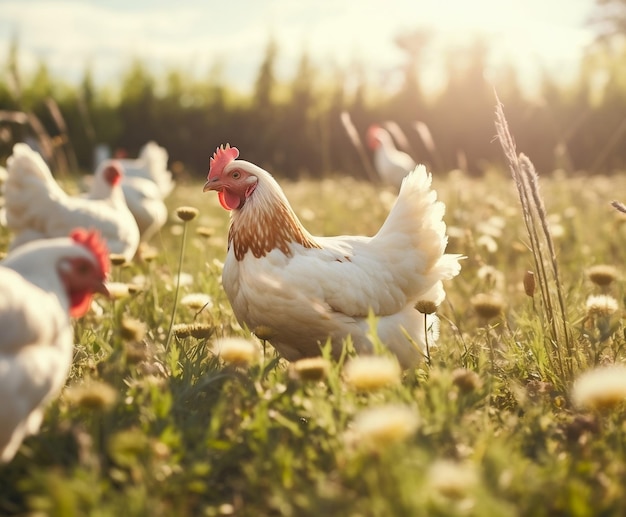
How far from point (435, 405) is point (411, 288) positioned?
1427mm

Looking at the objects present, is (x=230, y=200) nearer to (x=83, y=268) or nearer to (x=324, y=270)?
(x=324, y=270)

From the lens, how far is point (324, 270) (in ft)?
9.98

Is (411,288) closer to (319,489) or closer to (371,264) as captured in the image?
(371,264)

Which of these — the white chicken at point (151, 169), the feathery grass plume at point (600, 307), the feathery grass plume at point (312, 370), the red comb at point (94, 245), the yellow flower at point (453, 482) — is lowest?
the yellow flower at point (453, 482)

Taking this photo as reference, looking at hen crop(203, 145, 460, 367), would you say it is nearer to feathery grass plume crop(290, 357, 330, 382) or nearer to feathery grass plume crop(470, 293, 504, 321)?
feathery grass plume crop(470, 293, 504, 321)

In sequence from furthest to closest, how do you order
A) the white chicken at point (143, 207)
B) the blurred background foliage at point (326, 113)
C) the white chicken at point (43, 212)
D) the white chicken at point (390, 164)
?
the blurred background foliage at point (326, 113) → the white chicken at point (390, 164) → the white chicken at point (143, 207) → the white chicken at point (43, 212)

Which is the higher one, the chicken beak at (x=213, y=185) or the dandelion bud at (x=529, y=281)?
the chicken beak at (x=213, y=185)

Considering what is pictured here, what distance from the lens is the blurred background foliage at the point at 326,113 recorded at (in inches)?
718

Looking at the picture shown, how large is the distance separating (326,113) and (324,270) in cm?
1671

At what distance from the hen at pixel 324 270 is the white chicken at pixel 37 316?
923mm

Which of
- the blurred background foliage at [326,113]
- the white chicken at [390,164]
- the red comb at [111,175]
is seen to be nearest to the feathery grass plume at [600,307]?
the red comb at [111,175]

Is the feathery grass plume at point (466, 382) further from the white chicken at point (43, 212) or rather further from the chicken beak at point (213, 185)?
the white chicken at point (43, 212)

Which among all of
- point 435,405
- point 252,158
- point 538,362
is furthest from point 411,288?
point 252,158

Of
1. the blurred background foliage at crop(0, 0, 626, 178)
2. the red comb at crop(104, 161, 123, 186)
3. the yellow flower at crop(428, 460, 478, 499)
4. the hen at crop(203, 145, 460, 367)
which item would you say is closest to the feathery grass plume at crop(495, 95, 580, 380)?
the hen at crop(203, 145, 460, 367)
